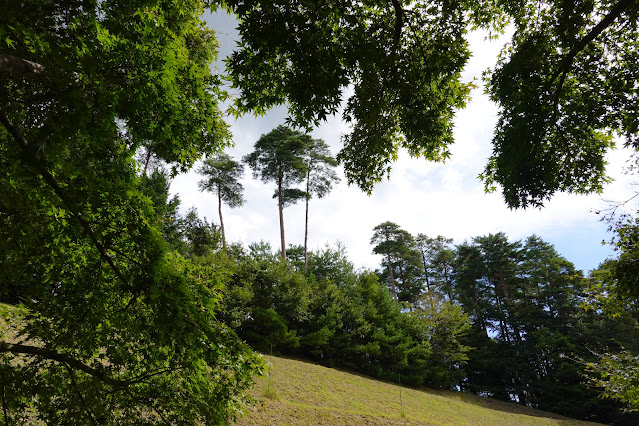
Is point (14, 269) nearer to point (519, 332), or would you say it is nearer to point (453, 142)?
point (453, 142)

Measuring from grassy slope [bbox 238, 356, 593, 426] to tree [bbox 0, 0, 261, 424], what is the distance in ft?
8.39

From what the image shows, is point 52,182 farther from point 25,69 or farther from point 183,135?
point 183,135

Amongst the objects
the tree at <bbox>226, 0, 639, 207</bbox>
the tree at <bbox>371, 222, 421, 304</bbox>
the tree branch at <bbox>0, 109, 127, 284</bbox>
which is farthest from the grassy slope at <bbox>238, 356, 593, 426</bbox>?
the tree at <bbox>371, 222, 421, 304</bbox>

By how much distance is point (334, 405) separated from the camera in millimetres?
9773

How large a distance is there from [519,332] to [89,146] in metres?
37.0

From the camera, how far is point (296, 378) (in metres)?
11.8

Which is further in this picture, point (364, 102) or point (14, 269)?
point (364, 102)

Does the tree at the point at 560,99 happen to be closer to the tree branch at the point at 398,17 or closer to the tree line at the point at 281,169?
the tree branch at the point at 398,17

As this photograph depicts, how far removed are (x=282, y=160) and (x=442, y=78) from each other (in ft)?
65.8

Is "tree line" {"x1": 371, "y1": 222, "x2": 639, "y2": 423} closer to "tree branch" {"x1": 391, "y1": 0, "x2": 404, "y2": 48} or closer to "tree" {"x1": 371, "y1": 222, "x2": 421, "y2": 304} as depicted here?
"tree" {"x1": 371, "y1": 222, "x2": 421, "y2": 304}

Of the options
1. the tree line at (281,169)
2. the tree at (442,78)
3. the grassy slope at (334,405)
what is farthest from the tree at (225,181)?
the tree at (442,78)

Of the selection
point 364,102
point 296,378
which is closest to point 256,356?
point 364,102

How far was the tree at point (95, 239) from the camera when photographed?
Result: 221 centimetres

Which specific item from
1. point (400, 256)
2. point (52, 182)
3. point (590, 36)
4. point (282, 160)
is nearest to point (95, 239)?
point (52, 182)
